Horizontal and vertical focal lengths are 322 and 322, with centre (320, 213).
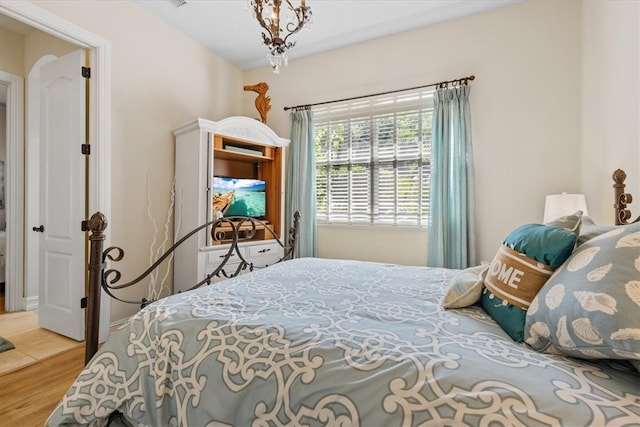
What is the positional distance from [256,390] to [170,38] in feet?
12.0

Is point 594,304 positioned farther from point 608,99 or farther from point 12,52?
point 12,52

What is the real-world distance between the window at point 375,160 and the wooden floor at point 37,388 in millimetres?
2633

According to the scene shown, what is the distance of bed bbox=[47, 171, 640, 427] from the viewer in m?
0.69

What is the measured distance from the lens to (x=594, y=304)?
29.6 inches

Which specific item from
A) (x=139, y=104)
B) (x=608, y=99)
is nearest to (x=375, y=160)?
(x=608, y=99)

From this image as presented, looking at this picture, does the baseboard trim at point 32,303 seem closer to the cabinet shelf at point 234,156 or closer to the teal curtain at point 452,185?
the cabinet shelf at point 234,156

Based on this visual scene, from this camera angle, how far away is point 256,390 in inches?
34.6

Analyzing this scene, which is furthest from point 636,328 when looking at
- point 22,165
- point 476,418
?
point 22,165

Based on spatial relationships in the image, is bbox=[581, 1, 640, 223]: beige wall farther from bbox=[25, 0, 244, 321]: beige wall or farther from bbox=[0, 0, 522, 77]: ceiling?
bbox=[25, 0, 244, 321]: beige wall

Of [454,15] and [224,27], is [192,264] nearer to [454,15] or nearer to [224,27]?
[224,27]

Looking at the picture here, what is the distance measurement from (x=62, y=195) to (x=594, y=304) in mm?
3497

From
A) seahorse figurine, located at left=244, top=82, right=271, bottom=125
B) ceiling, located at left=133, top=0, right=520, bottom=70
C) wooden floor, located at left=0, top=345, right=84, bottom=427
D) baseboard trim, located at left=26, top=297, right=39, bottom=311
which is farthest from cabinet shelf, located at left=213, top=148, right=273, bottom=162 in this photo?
baseboard trim, located at left=26, top=297, right=39, bottom=311

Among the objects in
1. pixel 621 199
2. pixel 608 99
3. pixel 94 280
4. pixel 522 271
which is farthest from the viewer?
pixel 608 99

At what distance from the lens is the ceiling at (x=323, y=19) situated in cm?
302
